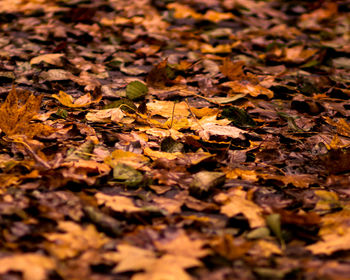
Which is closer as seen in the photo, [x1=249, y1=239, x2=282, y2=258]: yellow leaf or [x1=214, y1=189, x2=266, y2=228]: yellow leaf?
[x1=249, y1=239, x2=282, y2=258]: yellow leaf

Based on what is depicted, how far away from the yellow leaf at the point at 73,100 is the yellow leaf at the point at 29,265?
0.88 metres

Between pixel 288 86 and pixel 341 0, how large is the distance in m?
2.21

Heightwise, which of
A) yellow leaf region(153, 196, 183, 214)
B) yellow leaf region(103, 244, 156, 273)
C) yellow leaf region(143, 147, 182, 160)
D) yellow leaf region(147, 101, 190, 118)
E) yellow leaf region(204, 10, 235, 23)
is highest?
yellow leaf region(204, 10, 235, 23)

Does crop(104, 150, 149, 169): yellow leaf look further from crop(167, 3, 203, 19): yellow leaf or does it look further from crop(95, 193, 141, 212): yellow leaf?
crop(167, 3, 203, 19): yellow leaf

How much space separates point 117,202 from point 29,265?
0.29 m

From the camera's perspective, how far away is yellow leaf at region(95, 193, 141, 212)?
0.90 metres

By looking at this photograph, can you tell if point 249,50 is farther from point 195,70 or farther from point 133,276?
point 133,276

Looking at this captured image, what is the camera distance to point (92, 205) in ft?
3.00

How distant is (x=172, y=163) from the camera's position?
1146 mm

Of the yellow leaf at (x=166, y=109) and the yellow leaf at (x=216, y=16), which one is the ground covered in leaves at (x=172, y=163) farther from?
the yellow leaf at (x=216, y=16)

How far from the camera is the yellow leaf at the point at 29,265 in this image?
0.67 m

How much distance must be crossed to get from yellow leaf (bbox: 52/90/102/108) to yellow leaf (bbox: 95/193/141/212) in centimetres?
66

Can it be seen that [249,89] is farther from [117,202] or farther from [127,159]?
[117,202]

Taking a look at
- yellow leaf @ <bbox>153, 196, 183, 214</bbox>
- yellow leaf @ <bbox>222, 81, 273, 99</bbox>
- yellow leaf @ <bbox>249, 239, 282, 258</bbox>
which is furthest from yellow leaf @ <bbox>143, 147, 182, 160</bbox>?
yellow leaf @ <bbox>222, 81, 273, 99</bbox>
